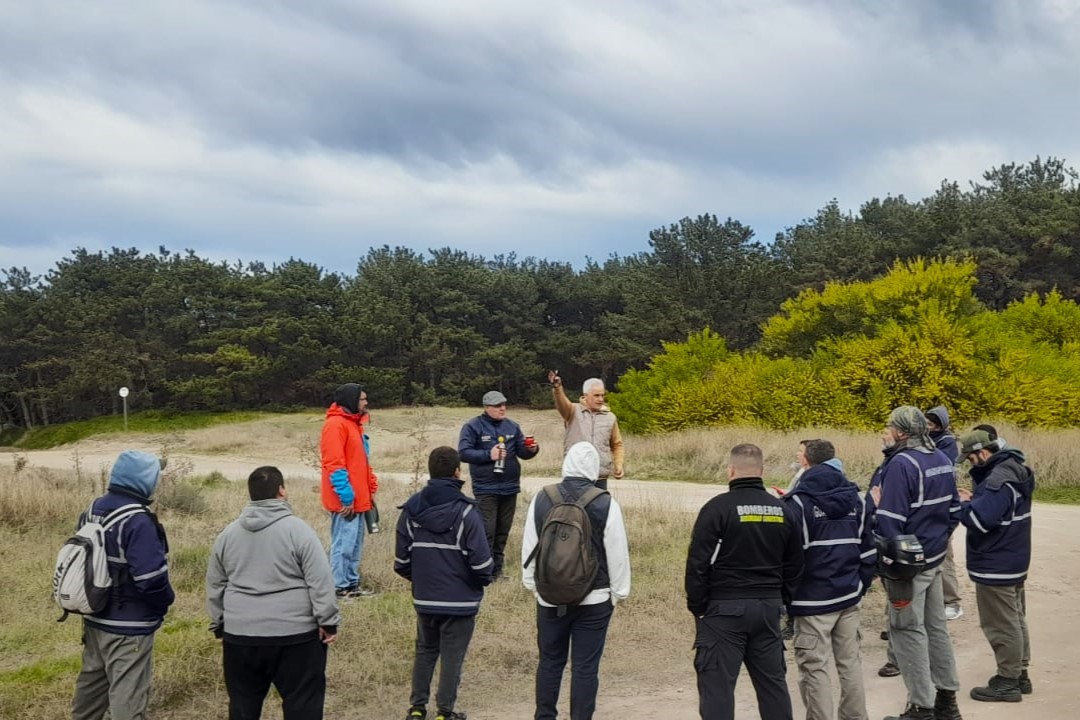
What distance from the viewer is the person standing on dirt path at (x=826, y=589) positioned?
4.80 metres

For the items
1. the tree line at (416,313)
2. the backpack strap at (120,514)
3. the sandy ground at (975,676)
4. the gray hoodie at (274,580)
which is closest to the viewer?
the gray hoodie at (274,580)

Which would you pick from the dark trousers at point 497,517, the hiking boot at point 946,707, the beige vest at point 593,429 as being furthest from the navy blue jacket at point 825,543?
the beige vest at point 593,429

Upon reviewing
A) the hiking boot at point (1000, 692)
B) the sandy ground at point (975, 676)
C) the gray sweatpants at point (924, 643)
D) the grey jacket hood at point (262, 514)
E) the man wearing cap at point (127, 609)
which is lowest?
the sandy ground at point (975, 676)

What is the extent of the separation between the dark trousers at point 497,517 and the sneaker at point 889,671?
3.47 metres

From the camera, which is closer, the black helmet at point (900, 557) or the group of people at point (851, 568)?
the group of people at point (851, 568)

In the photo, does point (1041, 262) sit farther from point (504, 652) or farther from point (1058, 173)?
point (504, 652)

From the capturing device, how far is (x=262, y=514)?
4.34 m

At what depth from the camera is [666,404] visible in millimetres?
26922

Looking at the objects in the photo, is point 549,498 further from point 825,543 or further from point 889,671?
point 889,671

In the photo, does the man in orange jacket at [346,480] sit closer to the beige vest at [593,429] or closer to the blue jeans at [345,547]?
the blue jeans at [345,547]

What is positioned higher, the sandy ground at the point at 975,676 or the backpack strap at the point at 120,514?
the backpack strap at the point at 120,514

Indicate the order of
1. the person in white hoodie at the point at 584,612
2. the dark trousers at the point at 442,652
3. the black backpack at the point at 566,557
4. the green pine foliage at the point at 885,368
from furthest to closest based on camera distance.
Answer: the green pine foliage at the point at 885,368, the dark trousers at the point at 442,652, the person in white hoodie at the point at 584,612, the black backpack at the point at 566,557

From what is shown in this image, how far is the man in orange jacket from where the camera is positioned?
290 inches

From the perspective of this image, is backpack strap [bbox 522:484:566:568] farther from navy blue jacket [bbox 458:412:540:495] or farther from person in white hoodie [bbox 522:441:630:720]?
navy blue jacket [bbox 458:412:540:495]
